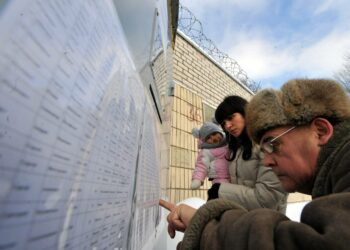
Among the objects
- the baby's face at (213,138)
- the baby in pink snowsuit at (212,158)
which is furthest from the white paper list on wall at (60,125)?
the baby's face at (213,138)

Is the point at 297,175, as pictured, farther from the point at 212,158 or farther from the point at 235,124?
the point at 212,158

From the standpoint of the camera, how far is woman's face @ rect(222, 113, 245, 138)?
1.33m

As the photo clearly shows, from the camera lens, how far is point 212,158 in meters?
1.68

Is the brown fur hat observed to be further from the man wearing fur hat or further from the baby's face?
the baby's face

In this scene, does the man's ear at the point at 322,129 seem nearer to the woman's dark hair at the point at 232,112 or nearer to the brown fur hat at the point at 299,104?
the brown fur hat at the point at 299,104

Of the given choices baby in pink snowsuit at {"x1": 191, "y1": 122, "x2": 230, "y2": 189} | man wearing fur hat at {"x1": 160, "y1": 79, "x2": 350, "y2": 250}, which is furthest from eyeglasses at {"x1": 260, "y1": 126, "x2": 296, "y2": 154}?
baby in pink snowsuit at {"x1": 191, "y1": 122, "x2": 230, "y2": 189}

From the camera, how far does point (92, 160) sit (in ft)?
1.02

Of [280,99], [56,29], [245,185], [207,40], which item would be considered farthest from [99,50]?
[207,40]

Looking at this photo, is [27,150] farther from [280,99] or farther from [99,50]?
[280,99]

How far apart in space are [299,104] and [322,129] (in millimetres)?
93

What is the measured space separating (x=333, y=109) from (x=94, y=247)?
0.71 metres

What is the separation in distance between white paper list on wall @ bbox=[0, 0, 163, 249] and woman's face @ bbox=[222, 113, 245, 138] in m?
1.00

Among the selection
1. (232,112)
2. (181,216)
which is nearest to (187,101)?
(232,112)

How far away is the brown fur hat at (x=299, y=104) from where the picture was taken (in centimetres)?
74
